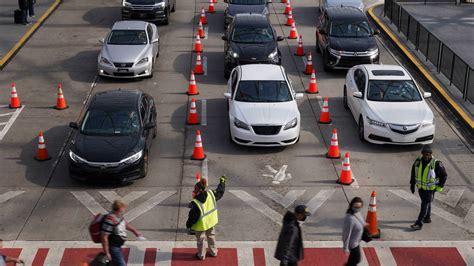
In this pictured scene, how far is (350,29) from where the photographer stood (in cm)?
2542

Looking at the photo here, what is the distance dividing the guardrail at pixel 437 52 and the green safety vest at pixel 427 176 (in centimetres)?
777

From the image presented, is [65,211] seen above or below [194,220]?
below

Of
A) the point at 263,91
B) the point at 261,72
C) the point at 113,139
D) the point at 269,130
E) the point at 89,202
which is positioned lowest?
the point at 89,202

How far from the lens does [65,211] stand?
51.5ft

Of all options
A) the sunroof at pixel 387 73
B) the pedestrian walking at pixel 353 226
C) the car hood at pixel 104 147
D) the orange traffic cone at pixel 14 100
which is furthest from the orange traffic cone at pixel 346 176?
the orange traffic cone at pixel 14 100

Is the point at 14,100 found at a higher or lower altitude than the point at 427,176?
lower

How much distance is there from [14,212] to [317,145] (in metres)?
7.35

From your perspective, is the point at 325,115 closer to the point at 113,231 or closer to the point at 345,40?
the point at 345,40

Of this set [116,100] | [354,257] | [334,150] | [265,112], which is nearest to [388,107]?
[334,150]

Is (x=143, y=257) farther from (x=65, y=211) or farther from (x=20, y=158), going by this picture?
(x=20, y=158)

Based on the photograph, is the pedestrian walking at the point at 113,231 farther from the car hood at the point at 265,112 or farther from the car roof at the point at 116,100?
the car hood at the point at 265,112

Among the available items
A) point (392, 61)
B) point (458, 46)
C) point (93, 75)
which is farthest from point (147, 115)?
point (458, 46)

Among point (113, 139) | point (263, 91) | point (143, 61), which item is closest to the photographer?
point (113, 139)

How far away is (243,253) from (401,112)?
6.75m
